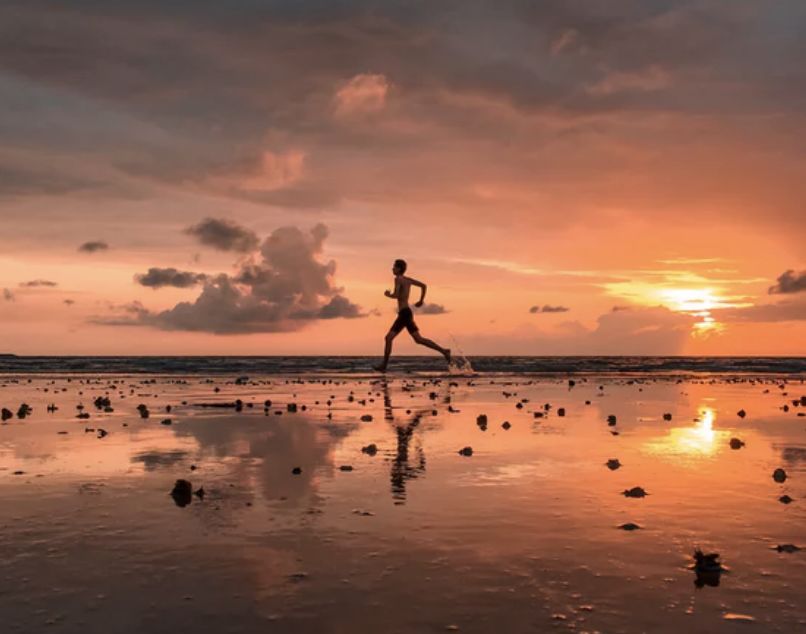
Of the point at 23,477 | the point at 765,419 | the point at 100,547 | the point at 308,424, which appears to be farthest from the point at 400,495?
the point at 765,419

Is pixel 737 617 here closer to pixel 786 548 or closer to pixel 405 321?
pixel 786 548

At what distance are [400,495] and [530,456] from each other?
4509 mm

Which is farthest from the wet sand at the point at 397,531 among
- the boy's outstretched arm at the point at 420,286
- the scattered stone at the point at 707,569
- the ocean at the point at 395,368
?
the ocean at the point at 395,368

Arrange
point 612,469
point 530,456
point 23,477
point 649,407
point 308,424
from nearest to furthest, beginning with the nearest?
point 23,477
point 612,469
point 530,456
point 308,424
point 649,407

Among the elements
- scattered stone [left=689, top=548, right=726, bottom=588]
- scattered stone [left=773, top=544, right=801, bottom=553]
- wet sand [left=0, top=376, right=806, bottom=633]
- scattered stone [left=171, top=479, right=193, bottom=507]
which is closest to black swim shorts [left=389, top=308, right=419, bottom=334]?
wet sand [left=0, top=376, right=806, bottom=633]

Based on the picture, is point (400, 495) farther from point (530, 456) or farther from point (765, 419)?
point (765, 419)

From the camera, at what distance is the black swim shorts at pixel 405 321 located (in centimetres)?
2580

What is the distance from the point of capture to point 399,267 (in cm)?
2573

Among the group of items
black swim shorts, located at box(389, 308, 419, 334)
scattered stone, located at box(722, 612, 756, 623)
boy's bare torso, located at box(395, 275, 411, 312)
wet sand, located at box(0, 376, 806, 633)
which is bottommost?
scattered stone, located at box(722, 612, 756, 623)

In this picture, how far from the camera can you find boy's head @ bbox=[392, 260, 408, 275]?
2572 centimetres

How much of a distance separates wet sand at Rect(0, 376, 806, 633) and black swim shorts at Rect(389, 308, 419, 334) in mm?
7810

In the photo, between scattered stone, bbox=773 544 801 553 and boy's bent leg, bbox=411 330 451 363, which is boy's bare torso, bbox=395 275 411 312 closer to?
boy's bent leg, bbox=411 330 451 363

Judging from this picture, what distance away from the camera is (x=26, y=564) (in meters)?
7.44

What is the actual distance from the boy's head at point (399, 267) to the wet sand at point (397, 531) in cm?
848
